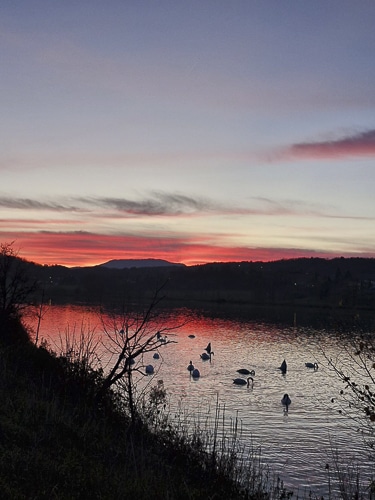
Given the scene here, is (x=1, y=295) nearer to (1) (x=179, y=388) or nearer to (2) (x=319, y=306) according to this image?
(1) (x=179, y=388)

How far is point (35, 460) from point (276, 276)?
131 metres

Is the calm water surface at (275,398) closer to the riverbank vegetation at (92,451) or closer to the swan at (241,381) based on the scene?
the swan at (241,381)

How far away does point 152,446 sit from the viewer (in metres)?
12.2

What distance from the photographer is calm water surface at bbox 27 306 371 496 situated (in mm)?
15273

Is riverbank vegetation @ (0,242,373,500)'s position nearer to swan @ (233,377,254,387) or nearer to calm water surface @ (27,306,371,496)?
calm water surface @ (27,306,371,496)

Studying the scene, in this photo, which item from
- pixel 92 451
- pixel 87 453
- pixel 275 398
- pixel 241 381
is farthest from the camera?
pixel 241 381

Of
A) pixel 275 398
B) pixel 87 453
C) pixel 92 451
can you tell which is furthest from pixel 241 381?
pixel 87 453

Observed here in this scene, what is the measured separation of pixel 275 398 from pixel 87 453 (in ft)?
51.7

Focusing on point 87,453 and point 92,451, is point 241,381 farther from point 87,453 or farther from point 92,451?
point 87,453

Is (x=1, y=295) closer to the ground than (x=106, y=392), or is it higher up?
higher up

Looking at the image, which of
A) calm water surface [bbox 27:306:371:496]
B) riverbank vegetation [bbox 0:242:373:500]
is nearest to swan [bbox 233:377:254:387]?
calm water surface [bbox 27:306:371:496]

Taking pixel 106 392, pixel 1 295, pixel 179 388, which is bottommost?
pixel 179 388

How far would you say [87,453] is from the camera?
373 inches

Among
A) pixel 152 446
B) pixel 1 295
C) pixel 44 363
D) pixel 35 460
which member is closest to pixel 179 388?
pixel 44 363
